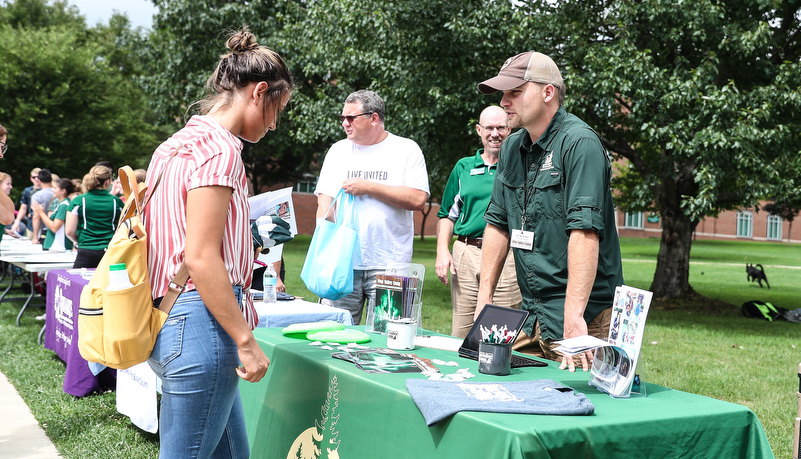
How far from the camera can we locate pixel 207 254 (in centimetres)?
163

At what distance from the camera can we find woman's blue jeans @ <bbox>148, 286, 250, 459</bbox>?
1.71 meters

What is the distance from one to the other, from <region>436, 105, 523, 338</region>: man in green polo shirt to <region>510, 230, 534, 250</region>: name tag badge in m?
1.46

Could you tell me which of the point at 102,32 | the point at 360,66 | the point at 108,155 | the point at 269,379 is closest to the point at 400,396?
the point at 269,379

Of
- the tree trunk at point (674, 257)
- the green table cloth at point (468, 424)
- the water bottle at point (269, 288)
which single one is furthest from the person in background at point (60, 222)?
the tree trunk at point (674, 257)

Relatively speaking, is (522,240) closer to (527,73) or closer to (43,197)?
(527,73)

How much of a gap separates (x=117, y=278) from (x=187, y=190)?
0.30 metres

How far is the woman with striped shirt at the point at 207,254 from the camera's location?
164cm

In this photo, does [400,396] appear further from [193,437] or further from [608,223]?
[608,223]

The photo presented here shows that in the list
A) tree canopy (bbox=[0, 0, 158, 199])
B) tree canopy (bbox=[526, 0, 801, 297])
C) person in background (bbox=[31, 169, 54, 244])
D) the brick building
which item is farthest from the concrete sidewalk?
the brick building

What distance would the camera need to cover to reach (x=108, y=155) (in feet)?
90.6

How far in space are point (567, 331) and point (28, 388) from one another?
189 inches

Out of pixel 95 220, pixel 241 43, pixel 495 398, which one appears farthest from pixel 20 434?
pixel 495 398

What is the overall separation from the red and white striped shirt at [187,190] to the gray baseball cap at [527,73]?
108 centimetres

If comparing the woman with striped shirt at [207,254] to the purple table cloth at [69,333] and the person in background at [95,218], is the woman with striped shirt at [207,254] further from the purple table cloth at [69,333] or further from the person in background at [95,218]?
the person in background at [95,218]
